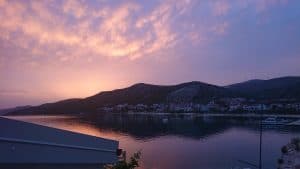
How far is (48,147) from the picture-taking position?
6.69 meters

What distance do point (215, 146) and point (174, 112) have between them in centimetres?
10783

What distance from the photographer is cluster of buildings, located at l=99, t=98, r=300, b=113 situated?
137 metres

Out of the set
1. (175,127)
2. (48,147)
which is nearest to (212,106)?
(175,127)

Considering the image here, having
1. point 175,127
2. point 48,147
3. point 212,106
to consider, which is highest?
point 212,106

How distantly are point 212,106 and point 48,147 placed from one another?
15010 centimetres

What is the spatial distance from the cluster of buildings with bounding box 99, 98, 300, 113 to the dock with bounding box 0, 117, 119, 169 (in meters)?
129

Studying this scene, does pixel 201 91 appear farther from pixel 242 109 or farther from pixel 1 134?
pixel 1 134

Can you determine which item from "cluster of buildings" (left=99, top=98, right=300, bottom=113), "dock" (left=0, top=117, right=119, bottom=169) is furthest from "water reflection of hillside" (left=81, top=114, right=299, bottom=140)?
"dock" (left=0, top=117, right=119, bottom=169)

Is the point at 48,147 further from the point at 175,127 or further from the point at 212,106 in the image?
the point at 212,106

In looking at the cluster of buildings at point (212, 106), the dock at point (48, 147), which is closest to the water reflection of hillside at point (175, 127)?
the cluster of buildings at point (212, 106)

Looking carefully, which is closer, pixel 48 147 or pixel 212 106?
pixel 48 147

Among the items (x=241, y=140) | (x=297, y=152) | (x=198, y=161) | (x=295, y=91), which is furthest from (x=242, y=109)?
(x=297, y=152)

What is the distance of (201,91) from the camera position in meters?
167

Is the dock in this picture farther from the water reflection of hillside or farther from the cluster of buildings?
the cluster of buildings
